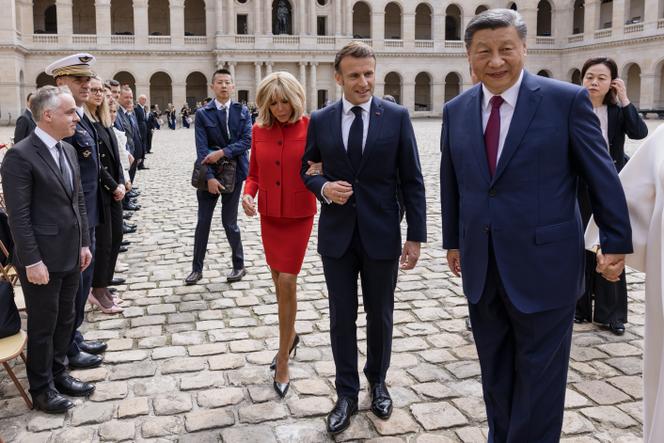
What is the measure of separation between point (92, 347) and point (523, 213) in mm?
3893

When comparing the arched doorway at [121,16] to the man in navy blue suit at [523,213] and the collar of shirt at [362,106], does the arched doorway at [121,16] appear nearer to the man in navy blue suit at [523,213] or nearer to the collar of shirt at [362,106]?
the collar of shirt at [362,106]

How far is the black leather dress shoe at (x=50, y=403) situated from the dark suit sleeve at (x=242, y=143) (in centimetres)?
370

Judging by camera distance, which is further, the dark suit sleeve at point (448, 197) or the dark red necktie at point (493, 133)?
the dark suit sleeve at point (448, 197)

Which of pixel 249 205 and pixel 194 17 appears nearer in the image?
pixel 249 205

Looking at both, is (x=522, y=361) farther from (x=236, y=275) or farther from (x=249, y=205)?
A: (x=236, y=275)

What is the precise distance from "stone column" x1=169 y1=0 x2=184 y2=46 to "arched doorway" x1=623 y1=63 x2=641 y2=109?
33.3 meters

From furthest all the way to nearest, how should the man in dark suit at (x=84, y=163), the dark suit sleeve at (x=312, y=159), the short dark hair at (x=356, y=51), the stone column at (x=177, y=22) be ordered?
the stone column at (x=177, y=22), the man in dark suit at (x=84, y=163), the dark suit sleeve at (x=312, y=159), the short dark hair at (x=356, y=51)

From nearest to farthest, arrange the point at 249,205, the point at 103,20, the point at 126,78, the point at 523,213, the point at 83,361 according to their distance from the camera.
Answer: the point at 523,213
the point at 249,205
the point at 83,361
the point at 103,20
the point at 126,78

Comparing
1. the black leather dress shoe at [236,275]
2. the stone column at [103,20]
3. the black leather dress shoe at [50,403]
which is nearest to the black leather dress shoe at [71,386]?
the black leather dress shoe at [50,403]

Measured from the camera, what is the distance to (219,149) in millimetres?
7551

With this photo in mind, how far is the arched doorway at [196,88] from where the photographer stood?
170 ft

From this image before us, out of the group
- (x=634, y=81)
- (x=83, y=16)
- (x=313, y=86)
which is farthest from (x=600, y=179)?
(x=83, y=16)

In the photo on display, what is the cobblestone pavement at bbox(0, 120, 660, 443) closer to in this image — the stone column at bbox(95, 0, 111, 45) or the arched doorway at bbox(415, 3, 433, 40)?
the stone column at bbox(95, 0, 111, 45)

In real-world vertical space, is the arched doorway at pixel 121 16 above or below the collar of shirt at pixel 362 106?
above
